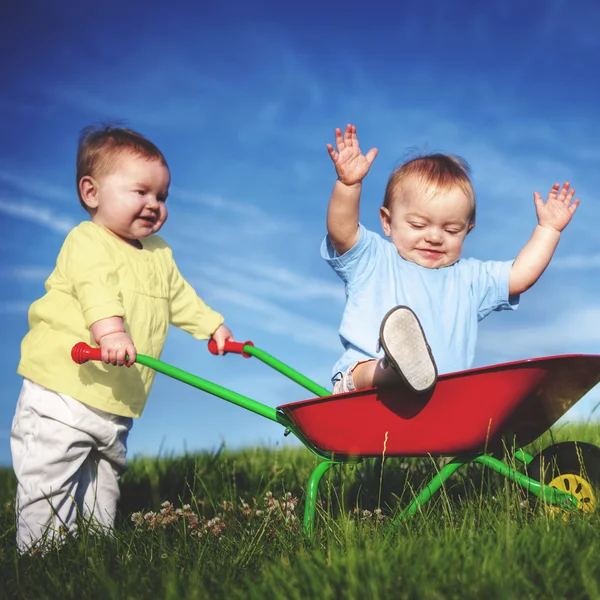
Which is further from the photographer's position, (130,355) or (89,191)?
(89,191)

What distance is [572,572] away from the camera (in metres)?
1.91

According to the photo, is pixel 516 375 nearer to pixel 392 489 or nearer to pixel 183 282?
pixel 392 489

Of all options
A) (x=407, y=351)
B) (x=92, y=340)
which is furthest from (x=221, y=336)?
(x=407, y=351)

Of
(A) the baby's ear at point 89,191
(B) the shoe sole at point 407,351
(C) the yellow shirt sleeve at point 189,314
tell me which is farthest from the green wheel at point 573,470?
(A) the baby's ear at point 89,191

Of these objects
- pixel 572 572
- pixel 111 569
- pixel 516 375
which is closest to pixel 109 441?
pixel 111 569

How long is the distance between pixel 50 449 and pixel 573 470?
2.15 meters

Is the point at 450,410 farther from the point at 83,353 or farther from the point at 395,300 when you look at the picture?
the point at 83,353

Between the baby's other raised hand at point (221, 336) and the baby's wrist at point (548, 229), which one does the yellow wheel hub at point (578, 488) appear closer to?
the baby's wrist at point (548, 229)

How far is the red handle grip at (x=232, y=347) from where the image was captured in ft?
11.4

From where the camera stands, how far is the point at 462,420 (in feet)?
8.55

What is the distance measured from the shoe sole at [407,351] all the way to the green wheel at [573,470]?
2.00 ft

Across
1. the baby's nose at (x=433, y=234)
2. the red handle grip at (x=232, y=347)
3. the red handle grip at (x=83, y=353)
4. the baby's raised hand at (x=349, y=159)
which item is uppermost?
the baby's raised hand at (x=349, y=159)

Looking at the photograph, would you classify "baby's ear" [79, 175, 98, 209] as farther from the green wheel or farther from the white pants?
the green wheel

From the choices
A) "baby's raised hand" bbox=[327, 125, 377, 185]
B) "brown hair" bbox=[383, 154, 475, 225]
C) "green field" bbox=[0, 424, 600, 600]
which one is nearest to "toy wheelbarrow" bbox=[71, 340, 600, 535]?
"green field" bbox=[0, 424, 600, 600]
